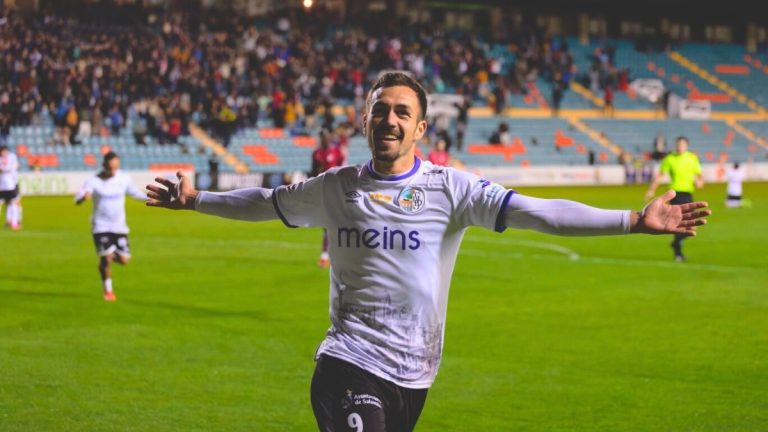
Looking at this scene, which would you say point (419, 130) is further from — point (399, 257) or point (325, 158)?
point (325, 158)

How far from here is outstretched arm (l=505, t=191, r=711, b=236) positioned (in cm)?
433

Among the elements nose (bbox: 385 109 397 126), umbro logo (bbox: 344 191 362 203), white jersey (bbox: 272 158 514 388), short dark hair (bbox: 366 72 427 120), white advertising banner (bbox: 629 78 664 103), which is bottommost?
white advertising banner (bbox: 629 78 664 103)

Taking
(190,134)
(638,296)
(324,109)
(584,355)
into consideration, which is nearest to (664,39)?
(324,109)

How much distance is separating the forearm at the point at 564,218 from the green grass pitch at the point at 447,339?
3995 mm

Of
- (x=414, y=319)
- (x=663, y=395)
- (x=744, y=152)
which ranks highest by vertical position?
(x=414, y=319)

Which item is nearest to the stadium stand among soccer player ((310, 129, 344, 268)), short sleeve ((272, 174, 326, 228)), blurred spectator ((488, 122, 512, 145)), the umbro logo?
blurred spectator ((488, 122, 512, 145))

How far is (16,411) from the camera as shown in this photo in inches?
336

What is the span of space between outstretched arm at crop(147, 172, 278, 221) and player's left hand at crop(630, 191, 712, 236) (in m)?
1.63

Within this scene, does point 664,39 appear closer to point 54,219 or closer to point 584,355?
point 54,219

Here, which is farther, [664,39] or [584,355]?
[664,39]

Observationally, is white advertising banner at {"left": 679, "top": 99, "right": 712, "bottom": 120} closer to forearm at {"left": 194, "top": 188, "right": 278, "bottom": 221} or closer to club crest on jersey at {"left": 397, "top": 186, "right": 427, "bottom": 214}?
forearm at {"left": 194, "top": 188, "right": 278, "bottom": 221}

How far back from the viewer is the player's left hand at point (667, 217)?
4320 millimetres

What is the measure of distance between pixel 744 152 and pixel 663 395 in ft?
173

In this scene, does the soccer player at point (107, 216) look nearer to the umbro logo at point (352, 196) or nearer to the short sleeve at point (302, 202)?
the short sleeve at point (302, 202)
